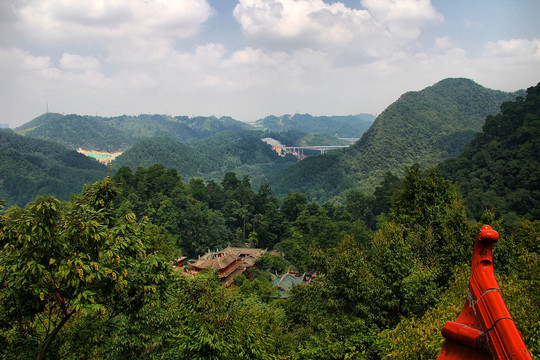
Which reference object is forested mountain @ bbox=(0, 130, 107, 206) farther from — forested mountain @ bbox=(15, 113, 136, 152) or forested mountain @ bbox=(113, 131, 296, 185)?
forested mountain @ bbox=(15, 113, 136, 152)

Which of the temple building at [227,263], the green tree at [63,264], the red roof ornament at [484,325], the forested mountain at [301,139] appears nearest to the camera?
the red roof ornament at [484,325]

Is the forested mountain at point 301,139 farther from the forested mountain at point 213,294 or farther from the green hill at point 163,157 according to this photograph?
the forested mountain at point 213,294

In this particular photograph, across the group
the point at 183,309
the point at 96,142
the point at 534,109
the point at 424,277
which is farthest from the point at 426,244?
the point at 96,142

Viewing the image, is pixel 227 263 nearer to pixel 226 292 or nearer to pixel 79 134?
pixel 226 292

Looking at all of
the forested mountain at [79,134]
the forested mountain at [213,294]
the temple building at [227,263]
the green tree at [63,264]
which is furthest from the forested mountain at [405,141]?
the forested mountain at [79,134]

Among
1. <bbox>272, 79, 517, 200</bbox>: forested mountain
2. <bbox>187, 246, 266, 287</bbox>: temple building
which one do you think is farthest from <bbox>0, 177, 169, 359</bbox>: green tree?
<bbox>272, 79, 517, 200</bbox>: forested mountain
